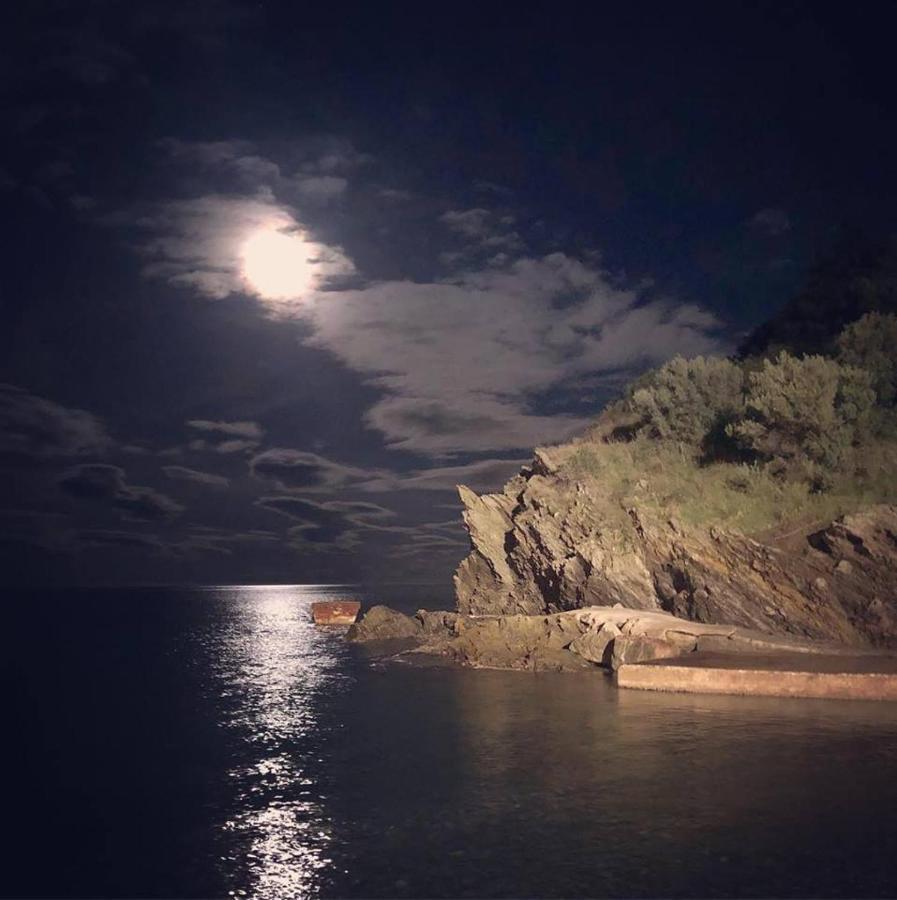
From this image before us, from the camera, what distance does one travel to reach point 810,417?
37.1 metres

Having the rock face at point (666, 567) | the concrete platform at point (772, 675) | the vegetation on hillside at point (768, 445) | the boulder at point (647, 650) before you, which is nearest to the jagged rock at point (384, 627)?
the rock face at point (666, 567)

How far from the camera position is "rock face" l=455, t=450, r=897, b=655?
32.0m

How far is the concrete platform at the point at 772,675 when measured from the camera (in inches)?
1017

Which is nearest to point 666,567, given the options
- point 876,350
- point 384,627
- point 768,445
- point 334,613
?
point 768,445

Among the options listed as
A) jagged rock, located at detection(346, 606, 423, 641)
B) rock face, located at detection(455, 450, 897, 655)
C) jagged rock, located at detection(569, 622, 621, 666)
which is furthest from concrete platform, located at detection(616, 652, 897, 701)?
jagged rock, located at detection(346, 606, 423, 641)

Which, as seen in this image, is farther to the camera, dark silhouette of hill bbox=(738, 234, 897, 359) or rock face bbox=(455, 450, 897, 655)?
dark silhouette of hill bbox=(738, 234, 897, 359)

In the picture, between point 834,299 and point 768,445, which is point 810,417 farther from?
point 834,299

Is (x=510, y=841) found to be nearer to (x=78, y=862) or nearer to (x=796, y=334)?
(x=78, y=862)

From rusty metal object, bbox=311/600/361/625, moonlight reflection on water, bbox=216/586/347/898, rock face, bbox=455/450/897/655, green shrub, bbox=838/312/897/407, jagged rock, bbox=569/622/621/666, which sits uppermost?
green shrub, bbox=838/312/897/407

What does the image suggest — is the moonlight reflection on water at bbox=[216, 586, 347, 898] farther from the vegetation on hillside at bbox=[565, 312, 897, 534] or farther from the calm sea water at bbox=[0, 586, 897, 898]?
the vegetation on hillside at bbox=[565, 312, 897, 534]

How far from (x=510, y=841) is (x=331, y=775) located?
6550 millimetres

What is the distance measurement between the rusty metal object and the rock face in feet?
90.9

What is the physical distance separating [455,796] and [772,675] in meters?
14.3

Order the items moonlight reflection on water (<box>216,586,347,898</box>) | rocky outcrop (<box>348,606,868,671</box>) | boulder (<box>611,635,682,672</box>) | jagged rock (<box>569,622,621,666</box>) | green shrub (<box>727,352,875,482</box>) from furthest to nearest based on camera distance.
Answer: green shrub (<box>727,352,875,482</box>), jagged rock (<box>569,622,621,666</box>), boulder (<box>611,635,682,672</box>), rocky outcrop (<box>348,606,868,671</box>), moonlight reflection on water (<box>216,586,347,898</box>)
